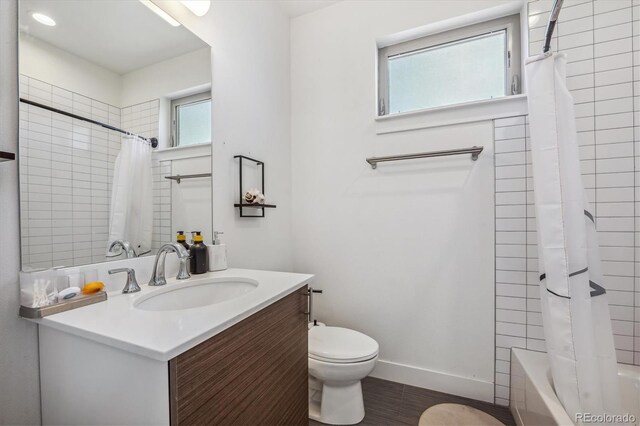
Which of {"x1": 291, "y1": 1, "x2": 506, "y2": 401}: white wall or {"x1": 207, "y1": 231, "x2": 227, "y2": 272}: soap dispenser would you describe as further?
{"x1": 291, "y1": 1, "x2": 506, "y2": 401}: white wall

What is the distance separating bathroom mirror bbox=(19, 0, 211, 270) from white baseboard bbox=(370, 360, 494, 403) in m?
1.51

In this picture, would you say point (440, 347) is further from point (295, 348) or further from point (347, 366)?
point (295, 348)

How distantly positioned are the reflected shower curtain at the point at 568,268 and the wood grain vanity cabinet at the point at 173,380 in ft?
3.71

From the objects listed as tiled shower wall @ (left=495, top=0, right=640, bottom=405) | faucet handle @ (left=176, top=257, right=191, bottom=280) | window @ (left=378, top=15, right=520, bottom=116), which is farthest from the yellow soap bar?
tiled shower wall @ (left=495, top=0, right=640, bottom=405)

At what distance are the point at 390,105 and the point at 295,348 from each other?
1.68m

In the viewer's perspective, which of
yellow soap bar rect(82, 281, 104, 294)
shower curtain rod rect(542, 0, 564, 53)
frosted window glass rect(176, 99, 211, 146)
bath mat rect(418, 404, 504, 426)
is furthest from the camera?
bath mat rect(418, 404, 504, 426)

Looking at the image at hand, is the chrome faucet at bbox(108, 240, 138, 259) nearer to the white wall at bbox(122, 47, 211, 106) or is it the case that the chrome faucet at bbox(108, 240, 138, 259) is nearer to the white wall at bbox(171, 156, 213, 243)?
the white wall at bbox(171, 156, 213, 243)

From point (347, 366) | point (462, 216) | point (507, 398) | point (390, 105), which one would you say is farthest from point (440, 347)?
point (390, 105)

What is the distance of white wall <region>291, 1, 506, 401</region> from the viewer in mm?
1652

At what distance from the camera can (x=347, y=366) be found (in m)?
1.35

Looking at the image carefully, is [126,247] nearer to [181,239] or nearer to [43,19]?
[181,239]

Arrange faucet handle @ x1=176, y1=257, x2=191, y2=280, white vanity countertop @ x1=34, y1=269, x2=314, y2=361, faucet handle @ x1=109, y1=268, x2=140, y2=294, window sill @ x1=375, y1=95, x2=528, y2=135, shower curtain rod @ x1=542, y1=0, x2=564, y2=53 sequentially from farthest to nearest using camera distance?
window sill @ x1=375, y1=95, x2=528, y2=135 → faucet handle @ x1=176, y1=257, x2=191, y2=280 → shower curtain rod @ x1=542, y1=0, x2=564, y2=53 → faucet handle @ x1=109, y1=268, x2=140, y2=294 → white vanity countertop @ x1=34, y1=269, x2=314, y2=361

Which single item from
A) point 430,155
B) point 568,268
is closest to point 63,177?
point 430,155

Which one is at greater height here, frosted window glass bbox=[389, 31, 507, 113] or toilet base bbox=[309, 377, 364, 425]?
frosted window glass bbox=[389, 31, 507, 113]
